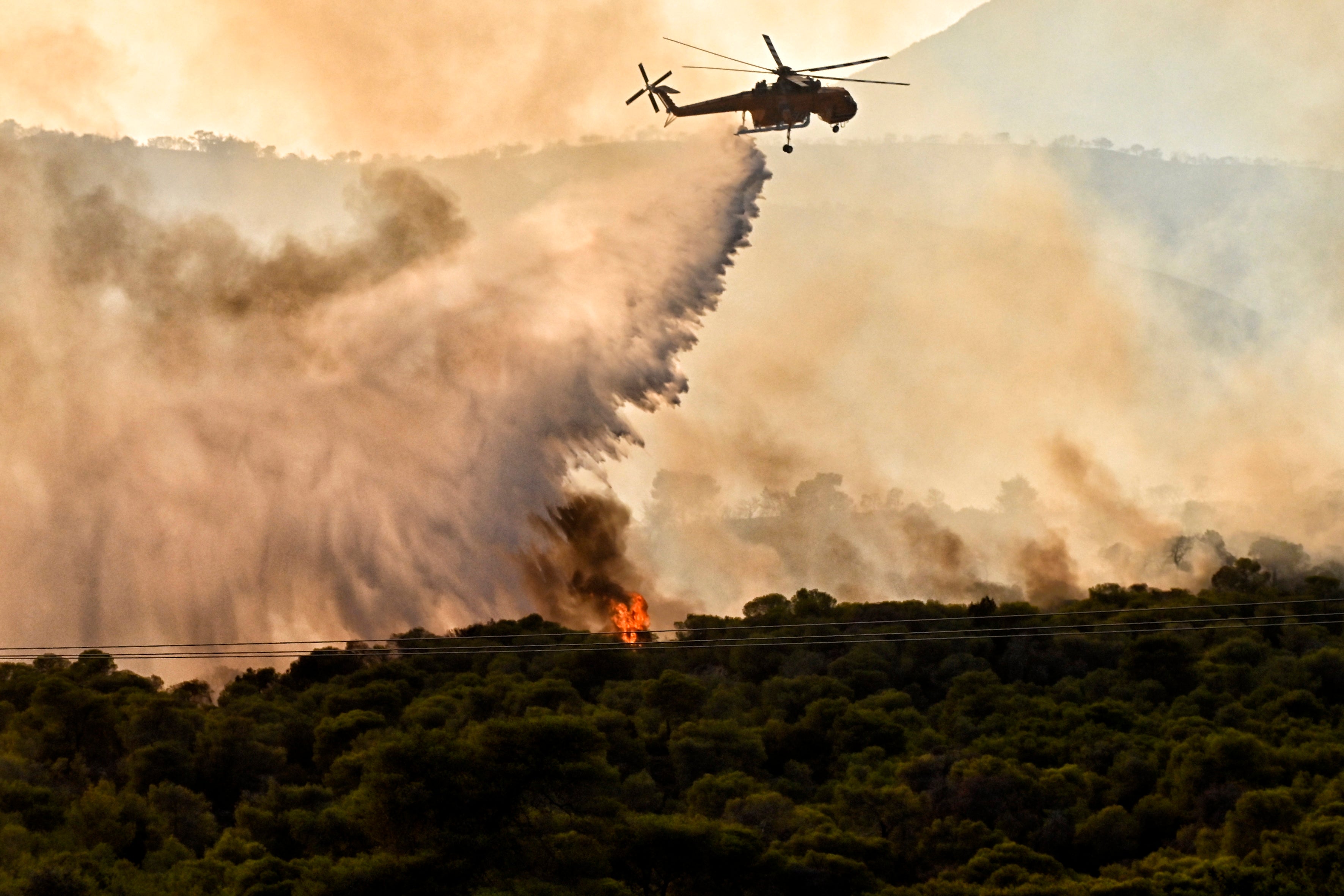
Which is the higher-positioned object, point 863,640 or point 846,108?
point 846,108

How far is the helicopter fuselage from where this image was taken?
80.9 m

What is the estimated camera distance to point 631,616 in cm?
12112

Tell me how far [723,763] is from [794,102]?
31743 mm

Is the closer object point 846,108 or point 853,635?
point 846,108

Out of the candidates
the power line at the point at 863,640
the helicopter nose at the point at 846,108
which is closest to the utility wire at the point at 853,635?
the power line at the point at 863,640

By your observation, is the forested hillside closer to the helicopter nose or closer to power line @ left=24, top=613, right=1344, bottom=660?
power line @ left=24, top=613, right=1344, bottom=660

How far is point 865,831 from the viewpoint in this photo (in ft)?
237

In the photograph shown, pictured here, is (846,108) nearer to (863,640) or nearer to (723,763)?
(723,763)

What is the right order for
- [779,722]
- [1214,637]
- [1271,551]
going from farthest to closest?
[1271,551], [1214,637], [779,722]

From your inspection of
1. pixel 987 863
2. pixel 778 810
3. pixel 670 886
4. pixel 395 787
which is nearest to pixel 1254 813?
pixel 987 863

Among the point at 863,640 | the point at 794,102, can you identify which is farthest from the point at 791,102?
the point at 863,640

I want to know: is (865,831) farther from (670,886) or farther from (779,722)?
(779,722)

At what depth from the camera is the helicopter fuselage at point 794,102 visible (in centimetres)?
8094

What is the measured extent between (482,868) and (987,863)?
753 inches
